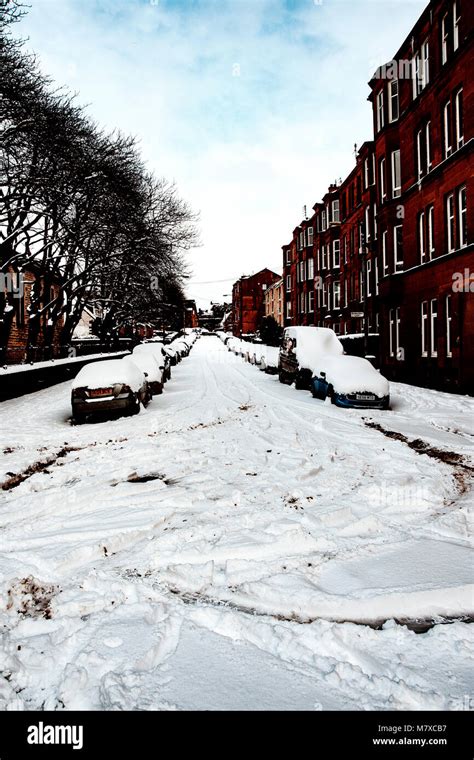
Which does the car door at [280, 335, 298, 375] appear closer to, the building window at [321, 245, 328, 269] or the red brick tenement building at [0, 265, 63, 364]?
the red brick tenement building at [0, 265, 63, 364]

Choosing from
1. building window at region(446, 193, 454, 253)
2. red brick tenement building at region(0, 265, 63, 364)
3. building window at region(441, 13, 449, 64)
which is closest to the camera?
building window at region(441, 13, 449, 64)

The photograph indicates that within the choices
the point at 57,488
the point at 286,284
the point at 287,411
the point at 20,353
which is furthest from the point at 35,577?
the point at 286,284

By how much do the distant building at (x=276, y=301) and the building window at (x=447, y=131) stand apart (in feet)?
177

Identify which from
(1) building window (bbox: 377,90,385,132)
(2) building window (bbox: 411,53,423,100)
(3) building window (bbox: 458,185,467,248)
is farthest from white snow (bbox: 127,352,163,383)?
(1) building window (bbox: 377,90,385,132)

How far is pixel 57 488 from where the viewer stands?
6.30m

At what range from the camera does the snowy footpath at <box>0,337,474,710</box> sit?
8.50 feet

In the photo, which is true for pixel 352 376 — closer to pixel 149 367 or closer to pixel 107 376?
pixel 107 376

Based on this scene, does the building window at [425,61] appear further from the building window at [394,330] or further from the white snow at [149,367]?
the white snow at [149,367]

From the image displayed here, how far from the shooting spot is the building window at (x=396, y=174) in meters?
23.7

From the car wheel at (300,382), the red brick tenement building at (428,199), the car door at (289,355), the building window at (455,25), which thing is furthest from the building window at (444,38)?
the car wheel at (300,382)

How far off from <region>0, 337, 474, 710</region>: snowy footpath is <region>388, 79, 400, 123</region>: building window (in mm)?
20919

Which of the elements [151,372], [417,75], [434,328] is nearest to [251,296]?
[417,75]
